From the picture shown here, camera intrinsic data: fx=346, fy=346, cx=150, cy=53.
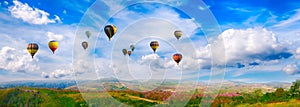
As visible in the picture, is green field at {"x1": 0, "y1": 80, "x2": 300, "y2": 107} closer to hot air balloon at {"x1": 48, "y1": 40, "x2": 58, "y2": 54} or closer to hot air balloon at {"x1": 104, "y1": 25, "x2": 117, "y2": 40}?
hot air balloon at {"x1": 104, "y1": 25, "x2": 117, "y2": 40}

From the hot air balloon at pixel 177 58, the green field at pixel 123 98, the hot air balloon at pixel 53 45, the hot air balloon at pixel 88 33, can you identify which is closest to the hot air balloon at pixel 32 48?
the hot air balloon at pixel 53 45

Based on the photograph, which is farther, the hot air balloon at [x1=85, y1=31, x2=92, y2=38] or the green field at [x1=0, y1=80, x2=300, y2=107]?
the green field at [x1=0, y1=80, x2=300, y2=107]

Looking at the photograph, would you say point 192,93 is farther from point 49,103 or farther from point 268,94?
point 49,103

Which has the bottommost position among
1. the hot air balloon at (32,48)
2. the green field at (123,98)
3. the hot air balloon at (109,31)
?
the green field at (123,98)

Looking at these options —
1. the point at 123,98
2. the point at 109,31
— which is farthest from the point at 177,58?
the point at 123,98

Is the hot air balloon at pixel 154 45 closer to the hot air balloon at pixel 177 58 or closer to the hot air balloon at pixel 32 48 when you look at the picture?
the hot air balloon at pixel 177 58

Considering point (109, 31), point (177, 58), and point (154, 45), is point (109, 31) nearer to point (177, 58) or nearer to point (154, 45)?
point (154, 45)

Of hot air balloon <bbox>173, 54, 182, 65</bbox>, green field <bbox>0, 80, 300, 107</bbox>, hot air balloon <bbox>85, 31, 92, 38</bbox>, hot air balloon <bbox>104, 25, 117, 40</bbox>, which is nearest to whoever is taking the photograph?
hot air balloon <bbox>85, 31, 92, 38</bbox>

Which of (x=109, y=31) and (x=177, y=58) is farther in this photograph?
(x=177, y=58)

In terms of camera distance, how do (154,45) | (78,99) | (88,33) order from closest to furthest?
(88,33) → (78,99) → (154,45)

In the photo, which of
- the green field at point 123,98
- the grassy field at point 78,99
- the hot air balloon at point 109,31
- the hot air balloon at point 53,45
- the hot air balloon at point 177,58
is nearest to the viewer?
the green field at point 123,98

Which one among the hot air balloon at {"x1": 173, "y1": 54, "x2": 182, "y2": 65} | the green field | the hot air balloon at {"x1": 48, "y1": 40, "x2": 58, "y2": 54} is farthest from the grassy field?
the hot air balloon at {"x1": 48, "y1": 40, "x2": 58, "y2": 54}

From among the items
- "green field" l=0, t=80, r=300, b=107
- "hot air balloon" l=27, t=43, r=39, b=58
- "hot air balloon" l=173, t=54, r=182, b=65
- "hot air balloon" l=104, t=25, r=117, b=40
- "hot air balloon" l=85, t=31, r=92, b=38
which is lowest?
"green field" l=0, t=80, r=300, b=107
